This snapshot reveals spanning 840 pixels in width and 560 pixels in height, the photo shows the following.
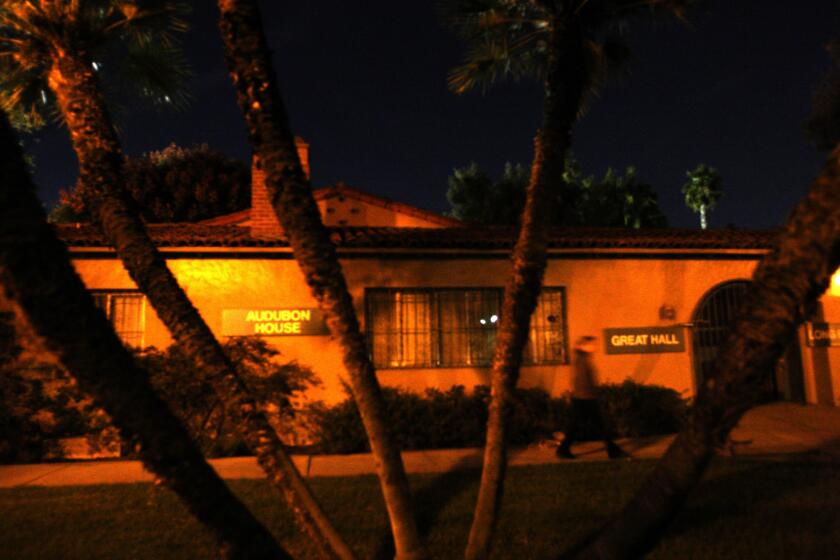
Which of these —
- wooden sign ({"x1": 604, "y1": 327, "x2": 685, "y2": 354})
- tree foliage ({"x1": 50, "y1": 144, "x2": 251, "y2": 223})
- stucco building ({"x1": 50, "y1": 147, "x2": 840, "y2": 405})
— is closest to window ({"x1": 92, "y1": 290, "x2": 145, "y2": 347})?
stucco building ({"x1": 50, "y1": 147, "x2": 840, "y2": 405})

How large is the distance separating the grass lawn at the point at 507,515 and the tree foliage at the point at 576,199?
27.2m

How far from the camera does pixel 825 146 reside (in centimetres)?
1303

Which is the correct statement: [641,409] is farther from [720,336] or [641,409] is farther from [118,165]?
[118,165]

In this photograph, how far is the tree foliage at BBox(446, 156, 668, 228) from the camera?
115 feet

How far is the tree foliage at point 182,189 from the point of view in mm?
25359

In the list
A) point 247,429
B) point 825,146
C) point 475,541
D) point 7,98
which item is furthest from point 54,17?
point 825,146

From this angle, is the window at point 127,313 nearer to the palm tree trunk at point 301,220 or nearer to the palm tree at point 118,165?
the palm tree at point 118,165

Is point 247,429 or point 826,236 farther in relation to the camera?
point 247,429

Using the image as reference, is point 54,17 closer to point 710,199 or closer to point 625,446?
point 625,446

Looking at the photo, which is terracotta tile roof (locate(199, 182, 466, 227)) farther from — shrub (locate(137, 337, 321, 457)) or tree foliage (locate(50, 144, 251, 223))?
tree foliage (locate(50, 144, 251, 223))

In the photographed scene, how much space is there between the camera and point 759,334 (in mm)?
2340

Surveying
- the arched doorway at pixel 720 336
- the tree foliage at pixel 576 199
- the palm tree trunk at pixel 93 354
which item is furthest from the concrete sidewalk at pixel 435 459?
the tree foliage at pixel 576 199

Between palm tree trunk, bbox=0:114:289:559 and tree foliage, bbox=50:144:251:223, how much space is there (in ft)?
78.7

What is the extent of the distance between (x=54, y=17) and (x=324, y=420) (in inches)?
254
